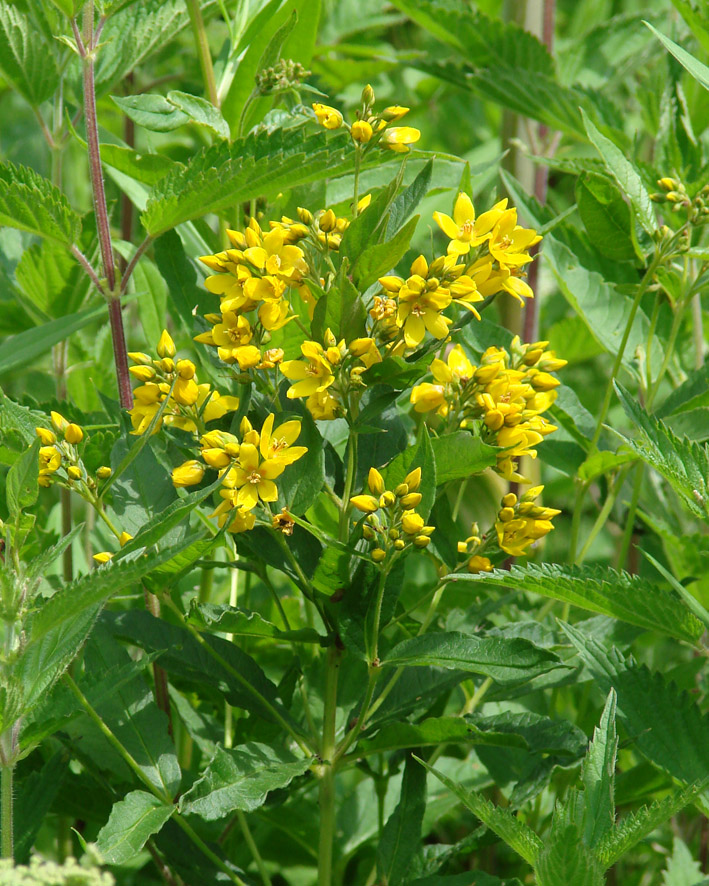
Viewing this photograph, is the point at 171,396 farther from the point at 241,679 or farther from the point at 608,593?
the point at 608,593

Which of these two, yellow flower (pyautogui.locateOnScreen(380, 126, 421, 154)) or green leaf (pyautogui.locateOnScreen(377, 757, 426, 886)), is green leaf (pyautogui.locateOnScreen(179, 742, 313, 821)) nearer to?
green leaf (pyautogui.locateOnScreen(377, 757, 426, 886))

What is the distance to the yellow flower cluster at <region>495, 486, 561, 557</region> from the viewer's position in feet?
2.31

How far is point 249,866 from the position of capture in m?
1.04

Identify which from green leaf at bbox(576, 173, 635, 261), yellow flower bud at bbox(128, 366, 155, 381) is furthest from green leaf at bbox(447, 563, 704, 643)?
green leaf at bbox(576, 173, 635, 261)

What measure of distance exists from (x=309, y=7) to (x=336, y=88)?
0.56 metres

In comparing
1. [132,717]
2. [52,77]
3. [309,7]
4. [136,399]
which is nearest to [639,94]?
[309,7]

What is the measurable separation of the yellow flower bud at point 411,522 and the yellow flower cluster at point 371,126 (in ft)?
0.88

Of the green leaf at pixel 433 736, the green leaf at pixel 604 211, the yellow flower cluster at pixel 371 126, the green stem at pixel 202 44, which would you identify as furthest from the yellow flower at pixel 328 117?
the green leaf at pixel 433 736

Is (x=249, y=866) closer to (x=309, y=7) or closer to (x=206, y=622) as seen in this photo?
(x=206, y=622)

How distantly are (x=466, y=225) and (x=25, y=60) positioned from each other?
1.73 feet

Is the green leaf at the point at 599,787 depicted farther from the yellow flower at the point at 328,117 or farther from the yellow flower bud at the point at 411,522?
the yellow flower at the point at 328,117

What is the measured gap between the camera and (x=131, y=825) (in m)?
0.66

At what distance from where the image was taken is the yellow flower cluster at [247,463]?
648 millimetres

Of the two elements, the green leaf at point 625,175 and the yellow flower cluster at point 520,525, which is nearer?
the yellow flower cluster at point 520,525
